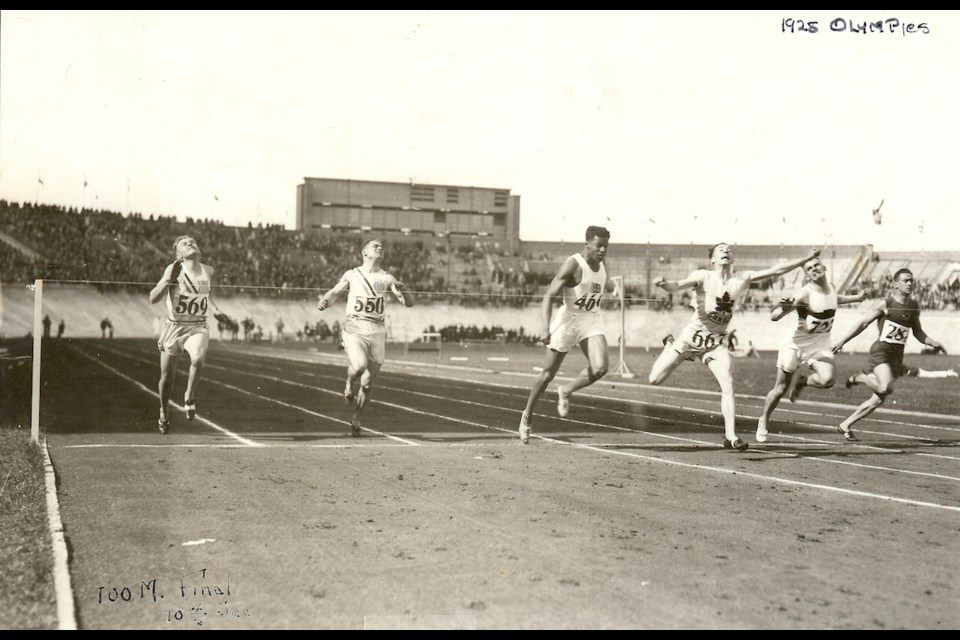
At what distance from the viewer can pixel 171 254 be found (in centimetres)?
1173

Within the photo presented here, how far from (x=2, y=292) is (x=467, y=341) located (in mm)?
14027

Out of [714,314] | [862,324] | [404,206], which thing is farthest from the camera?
[404,206]

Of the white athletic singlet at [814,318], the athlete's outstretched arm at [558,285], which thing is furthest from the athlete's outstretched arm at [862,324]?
the athlete's outstretched arm at [558,285]

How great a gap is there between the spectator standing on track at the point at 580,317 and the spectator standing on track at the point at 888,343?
139 inches

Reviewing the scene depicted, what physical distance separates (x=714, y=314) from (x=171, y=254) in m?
6.94

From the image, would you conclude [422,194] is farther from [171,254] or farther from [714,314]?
[714,314]

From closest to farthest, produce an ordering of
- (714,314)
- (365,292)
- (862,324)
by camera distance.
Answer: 1. (714,314)
2. (365,292)
3. (862,324)

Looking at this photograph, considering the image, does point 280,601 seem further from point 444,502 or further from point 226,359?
point 226,359

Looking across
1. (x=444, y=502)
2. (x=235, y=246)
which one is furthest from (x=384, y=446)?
(x=235, y=246)

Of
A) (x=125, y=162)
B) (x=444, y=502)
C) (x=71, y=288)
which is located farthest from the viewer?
(x=125, y=162)

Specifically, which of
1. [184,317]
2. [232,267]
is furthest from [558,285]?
[232,267]

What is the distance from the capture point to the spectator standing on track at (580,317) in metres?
10.5

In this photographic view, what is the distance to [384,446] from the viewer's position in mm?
10039

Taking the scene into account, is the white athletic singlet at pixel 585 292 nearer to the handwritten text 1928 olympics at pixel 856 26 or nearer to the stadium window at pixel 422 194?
the handwritten text 1928 olympics at pixel 856 26
